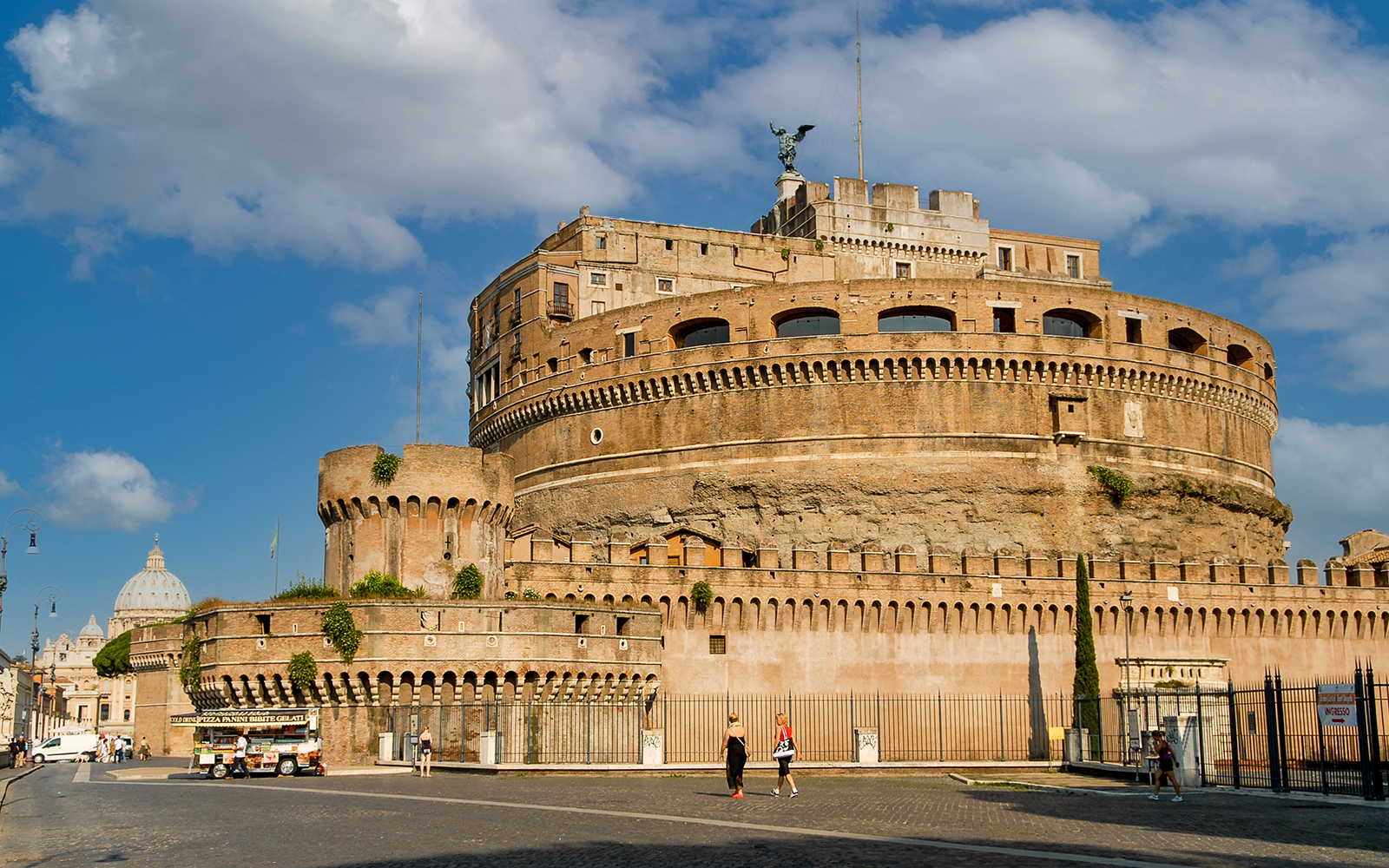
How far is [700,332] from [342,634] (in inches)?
994

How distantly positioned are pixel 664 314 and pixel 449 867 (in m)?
40.0

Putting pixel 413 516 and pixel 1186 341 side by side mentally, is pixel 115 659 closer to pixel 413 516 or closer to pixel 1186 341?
pixel 413 516

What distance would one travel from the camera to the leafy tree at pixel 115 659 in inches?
3323

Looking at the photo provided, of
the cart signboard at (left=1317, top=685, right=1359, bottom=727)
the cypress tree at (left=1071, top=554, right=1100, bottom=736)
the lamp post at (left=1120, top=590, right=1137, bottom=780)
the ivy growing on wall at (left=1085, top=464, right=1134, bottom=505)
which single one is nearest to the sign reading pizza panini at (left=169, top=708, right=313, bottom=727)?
the cart signboard at (left=1317, top=685, right=1359, bottom=727)

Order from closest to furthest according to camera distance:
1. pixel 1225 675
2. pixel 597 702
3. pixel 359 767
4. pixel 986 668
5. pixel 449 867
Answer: pixel 449 867 < pixel 359 767 < pixel 597 702 < pixel 986 668 < pixel 1225 675

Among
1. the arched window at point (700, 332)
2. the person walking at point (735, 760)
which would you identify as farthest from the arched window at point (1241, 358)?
the person walking at point (735, 760)

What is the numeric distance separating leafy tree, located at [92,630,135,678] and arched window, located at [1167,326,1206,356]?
62.3 metres

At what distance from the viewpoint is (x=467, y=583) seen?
119ft

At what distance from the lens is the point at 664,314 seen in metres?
52.6

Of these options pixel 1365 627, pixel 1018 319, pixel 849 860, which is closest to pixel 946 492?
pixel 1018 319

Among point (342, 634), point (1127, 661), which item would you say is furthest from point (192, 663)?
point (1127, 661)

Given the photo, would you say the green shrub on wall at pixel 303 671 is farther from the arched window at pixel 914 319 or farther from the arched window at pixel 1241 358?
the arched window at pixel 1241 358

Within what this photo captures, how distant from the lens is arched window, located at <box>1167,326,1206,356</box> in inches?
2137

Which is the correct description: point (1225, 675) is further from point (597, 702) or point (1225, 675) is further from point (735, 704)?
point (597, 702)
